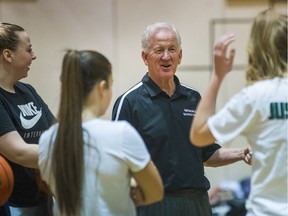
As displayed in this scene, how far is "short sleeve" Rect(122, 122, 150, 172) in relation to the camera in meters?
1.53

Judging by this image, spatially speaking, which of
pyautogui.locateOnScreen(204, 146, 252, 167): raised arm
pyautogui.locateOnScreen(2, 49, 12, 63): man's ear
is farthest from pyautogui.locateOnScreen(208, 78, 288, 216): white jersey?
pyautogui.locateOnScreen(2, 49, 12, 63): man's ear

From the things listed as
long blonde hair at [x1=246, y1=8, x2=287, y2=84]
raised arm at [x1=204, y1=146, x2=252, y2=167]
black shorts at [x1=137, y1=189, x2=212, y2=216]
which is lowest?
black shorts at [x1=137, y1=189, x2=212, y2=216]

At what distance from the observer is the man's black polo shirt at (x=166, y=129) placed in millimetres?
2174

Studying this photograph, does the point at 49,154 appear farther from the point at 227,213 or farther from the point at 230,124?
the point at 227,213

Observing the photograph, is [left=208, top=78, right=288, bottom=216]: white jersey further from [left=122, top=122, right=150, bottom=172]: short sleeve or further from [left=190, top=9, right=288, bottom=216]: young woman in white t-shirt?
[left=122, top=122, right=150, bottom=172]: short sleeve

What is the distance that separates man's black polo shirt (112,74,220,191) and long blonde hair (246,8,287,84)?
711 millimetres

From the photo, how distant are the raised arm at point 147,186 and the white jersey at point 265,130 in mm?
241

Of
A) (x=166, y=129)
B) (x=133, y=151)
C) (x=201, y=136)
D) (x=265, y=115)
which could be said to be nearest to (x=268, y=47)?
(x=265, y=115)

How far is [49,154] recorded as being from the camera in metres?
1.62

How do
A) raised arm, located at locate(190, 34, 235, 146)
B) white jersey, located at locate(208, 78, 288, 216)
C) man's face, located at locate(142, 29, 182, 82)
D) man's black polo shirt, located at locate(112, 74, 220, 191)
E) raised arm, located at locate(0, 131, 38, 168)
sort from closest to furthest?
1. white jersey, located at locate(208, 78, 288, 216)
2. raised arm, located at locate(190, 34, 235, 146)
3. raised arm, located at locate(0, 131, 38, 168)
4. man's black polo shirt, located at locate(112, 74, 220, 191)
5. man's face, located at locate(142, 29, 182, 82)

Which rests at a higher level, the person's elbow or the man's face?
the man's face

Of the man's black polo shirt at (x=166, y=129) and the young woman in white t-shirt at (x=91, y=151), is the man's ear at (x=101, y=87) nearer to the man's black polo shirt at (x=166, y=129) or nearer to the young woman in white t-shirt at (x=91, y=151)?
the young woman in white t-shirt at (x=91, y=151)

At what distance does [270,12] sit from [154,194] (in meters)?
0.70

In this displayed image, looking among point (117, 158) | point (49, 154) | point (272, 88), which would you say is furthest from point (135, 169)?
point (272, 88)
